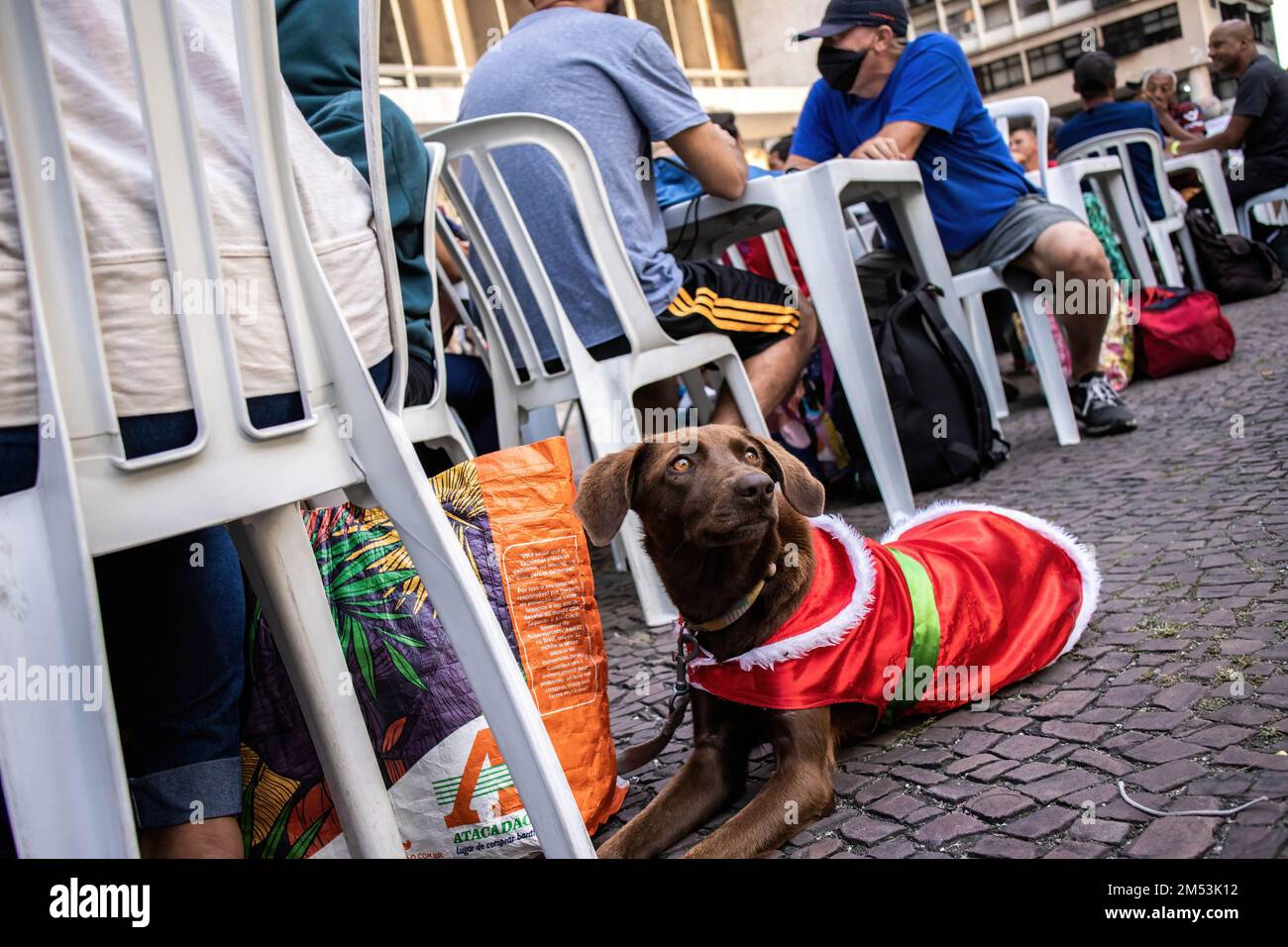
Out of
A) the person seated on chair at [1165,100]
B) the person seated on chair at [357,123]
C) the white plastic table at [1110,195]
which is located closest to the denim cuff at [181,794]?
the person seated on chair at [357,123]

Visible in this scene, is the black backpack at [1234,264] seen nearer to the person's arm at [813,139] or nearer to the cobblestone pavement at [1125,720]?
the person's arm at [813,139]

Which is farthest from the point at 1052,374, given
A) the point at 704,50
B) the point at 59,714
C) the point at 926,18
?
the point at 926,18

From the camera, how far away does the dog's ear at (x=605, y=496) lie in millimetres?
2531

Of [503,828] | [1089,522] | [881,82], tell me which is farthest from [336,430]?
[881,82]

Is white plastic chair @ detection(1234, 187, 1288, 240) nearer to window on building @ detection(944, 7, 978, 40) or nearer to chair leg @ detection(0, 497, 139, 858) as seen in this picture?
chair leg @ detection(0, 497, 139, 858)

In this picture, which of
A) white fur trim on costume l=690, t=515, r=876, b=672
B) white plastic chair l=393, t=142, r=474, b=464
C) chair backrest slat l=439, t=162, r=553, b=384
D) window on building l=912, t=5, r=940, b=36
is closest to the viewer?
white fur trim on costume l=690, t=515, r=876, b=672

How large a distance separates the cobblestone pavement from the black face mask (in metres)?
2.32

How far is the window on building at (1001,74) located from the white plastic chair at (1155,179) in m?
47.3

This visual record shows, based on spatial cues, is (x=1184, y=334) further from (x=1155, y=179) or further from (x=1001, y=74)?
(x=1001, y=74)

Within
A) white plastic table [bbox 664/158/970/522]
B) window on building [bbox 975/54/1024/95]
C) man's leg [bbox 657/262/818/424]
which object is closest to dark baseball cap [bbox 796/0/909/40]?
white plastic table [bbox 664/158/970/522]

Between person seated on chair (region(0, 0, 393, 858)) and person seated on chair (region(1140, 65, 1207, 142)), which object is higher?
person seated on chair (region(1140, 65, 1207, 142))

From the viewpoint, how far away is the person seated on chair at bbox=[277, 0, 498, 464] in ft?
9.17

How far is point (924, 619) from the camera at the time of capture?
2.68m

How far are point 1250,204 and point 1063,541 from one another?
8.96 meters
